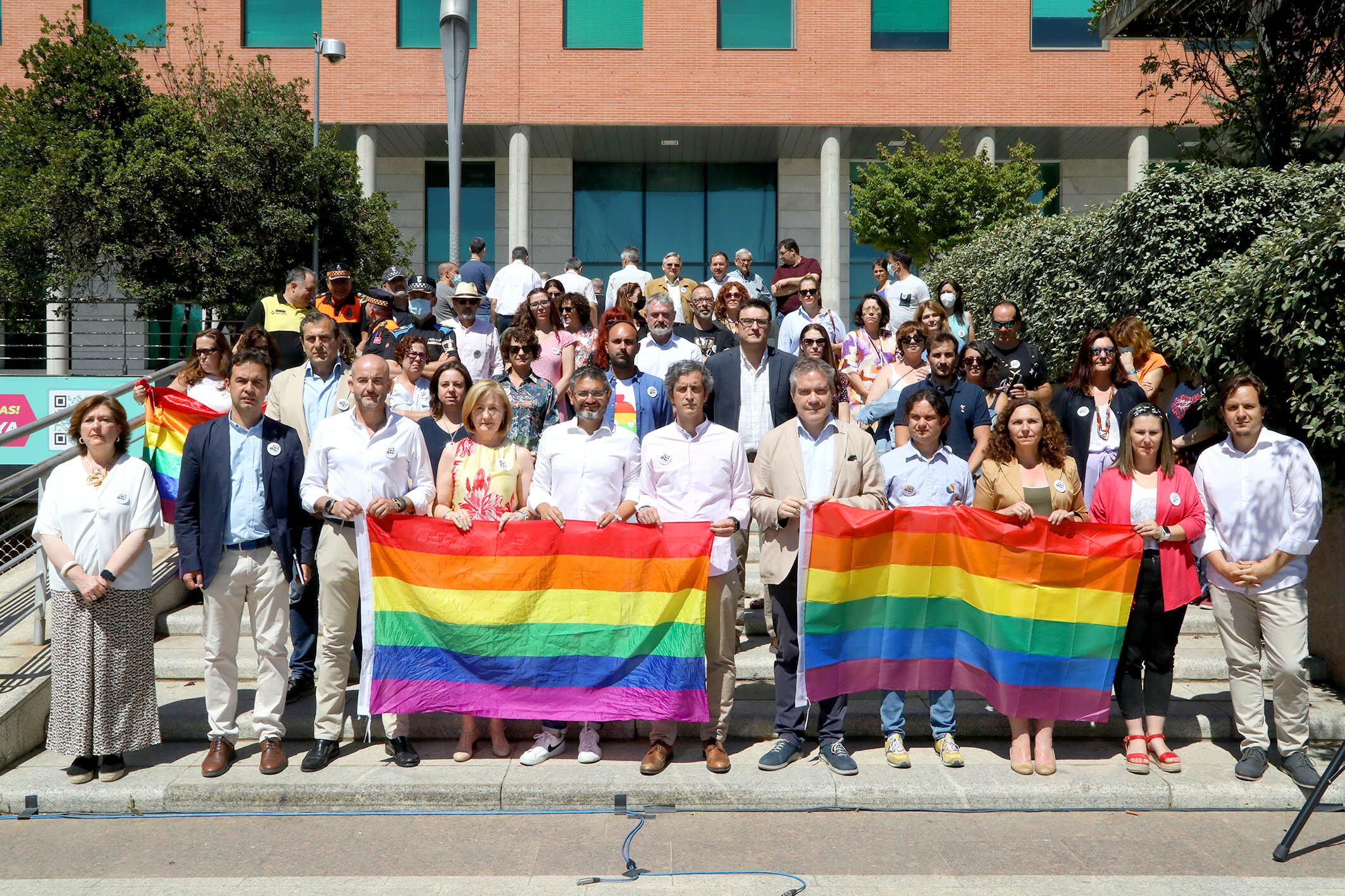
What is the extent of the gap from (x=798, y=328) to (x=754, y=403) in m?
2.81

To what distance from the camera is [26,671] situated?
661 centimetres

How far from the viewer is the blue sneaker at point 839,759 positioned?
18.9ft

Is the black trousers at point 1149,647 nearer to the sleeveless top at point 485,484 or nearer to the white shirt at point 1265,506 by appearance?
the white shirt at point 1265,506

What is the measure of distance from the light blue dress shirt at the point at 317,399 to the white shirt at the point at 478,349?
2.50 metres

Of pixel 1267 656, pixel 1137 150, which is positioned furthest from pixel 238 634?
pixel 1137 150

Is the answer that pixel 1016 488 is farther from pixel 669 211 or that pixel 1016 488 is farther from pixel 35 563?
pixel 669 211

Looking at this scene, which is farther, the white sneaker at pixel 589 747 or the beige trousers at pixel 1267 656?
the white sneaker at pixel 589 747

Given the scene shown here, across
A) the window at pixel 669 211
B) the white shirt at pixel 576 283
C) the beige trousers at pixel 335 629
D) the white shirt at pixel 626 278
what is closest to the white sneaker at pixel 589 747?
the beige trousers at pixel 335 629

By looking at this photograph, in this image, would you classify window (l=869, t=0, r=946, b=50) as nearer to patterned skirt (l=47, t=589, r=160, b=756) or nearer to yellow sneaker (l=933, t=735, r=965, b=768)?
yellow sneaker (l=933, t=735, r=965, b=768)

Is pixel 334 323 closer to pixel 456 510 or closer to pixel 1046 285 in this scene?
pixel 456 510

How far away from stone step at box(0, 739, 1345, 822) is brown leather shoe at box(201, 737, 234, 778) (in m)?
0.04

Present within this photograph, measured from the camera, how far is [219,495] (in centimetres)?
588

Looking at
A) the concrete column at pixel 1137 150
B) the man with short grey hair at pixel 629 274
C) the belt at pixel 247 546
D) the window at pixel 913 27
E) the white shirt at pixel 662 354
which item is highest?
the window at pixel 913 27

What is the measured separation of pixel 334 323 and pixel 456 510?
203 cm
